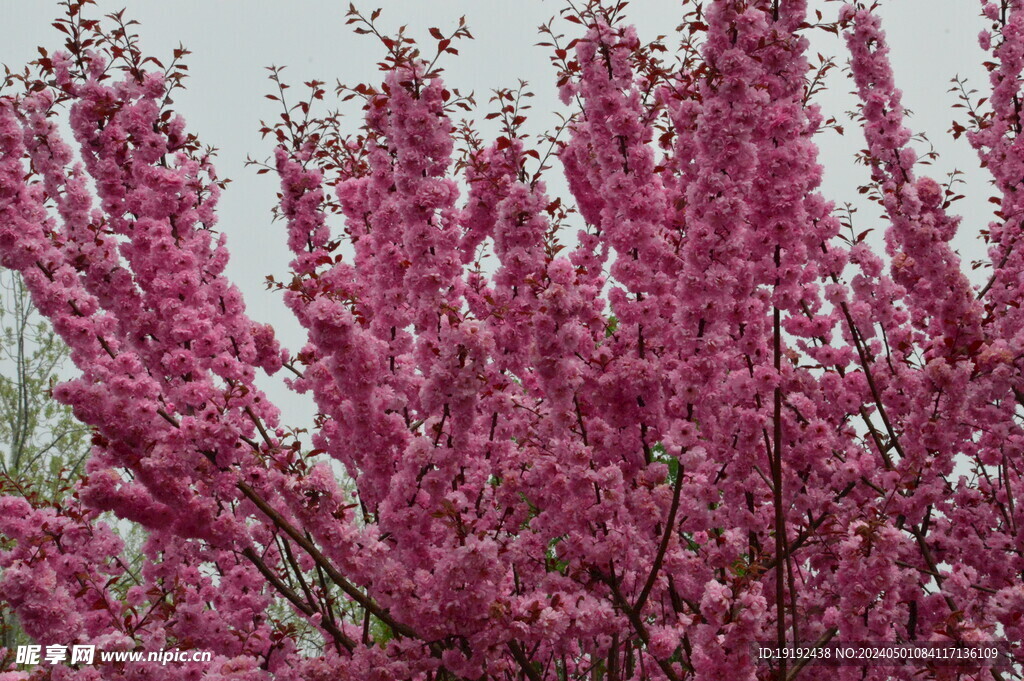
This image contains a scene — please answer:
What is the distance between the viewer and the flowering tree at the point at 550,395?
110 inches

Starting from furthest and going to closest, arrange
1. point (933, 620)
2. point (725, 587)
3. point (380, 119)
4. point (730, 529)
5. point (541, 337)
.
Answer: point (380, 119) → point (933, 620) → point (730, 529) → point (541, 337) → point (725, 587)

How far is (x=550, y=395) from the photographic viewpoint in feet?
9.33

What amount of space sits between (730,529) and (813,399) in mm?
831

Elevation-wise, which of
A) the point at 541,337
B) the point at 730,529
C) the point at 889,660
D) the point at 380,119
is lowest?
the point at 889,660

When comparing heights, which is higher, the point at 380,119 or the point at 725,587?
the point at 380,119

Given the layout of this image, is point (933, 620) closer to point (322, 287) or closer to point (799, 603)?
point (799, 603)

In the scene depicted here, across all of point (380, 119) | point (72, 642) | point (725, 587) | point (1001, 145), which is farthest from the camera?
point (1001, 145)

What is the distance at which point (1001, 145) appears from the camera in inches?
177

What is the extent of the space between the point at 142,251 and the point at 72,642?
1.56 m

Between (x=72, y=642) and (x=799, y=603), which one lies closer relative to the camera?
(x=72, y=642)

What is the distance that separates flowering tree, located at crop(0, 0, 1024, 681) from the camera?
2799mm

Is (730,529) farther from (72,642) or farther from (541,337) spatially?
(72,642)

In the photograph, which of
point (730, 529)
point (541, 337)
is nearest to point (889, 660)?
point (730, 529)

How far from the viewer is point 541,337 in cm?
273
